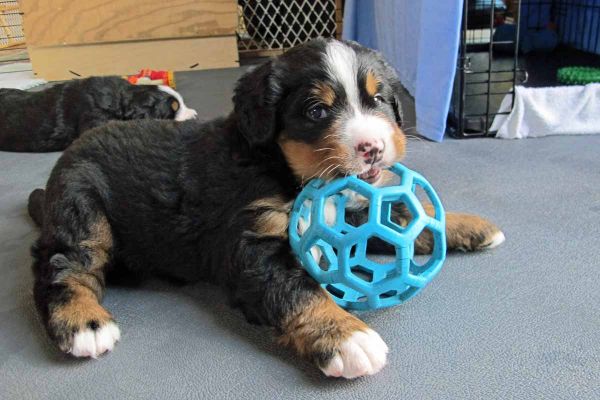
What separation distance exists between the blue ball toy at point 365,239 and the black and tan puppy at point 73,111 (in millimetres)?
2559

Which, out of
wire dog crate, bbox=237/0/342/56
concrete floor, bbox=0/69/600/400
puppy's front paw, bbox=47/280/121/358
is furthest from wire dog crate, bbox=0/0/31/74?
puppy's front paw, bbox=47/280/121/358

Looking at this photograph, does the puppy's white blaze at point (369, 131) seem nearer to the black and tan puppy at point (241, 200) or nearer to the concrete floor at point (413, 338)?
the black and tan puppy at point (241, 200)

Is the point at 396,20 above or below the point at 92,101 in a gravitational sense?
above

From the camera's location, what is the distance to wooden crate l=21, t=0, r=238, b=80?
5.81 m

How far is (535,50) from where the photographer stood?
5.43m

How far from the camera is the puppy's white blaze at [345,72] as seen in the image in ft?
5.03

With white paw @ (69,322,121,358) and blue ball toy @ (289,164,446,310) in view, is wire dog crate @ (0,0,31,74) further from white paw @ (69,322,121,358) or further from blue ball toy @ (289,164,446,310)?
blue ball toy @ (289,164,446,310)

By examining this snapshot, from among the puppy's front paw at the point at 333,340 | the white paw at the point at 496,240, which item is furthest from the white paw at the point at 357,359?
the white paw at the point at 496,240

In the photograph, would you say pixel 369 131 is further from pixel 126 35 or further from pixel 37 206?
pixel 126 35

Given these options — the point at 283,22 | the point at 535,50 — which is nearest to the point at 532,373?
the point at 535,50

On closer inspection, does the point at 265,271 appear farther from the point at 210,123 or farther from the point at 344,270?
the point at 210,123

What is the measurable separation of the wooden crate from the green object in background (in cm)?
371

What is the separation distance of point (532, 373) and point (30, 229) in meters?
2.05

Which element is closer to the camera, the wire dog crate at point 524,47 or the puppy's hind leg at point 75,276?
the puppy's hind leg at point 75,276
